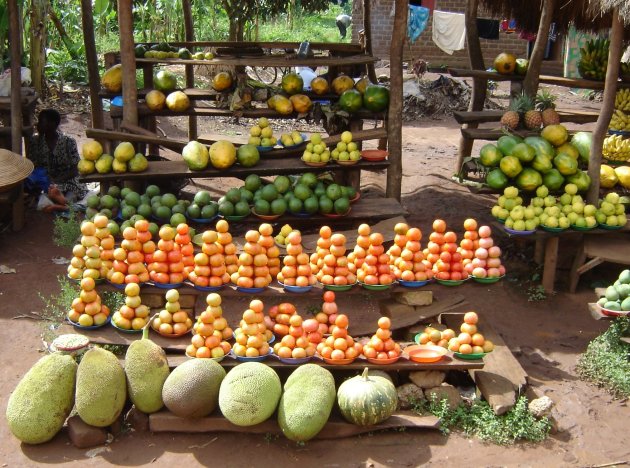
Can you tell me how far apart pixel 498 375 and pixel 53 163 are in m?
6.49

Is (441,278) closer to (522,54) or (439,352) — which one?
(439,352)

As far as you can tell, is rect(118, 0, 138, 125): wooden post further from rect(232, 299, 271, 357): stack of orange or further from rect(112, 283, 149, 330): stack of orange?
rect(232, 299, 271, 357): stack of orange

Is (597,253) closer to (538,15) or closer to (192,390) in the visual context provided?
(538,15)

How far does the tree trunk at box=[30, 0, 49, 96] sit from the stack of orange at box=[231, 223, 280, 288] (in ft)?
26.1

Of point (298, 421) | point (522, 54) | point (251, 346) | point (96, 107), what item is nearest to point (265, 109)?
point (96, 107)

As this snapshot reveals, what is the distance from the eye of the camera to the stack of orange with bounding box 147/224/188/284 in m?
5.23

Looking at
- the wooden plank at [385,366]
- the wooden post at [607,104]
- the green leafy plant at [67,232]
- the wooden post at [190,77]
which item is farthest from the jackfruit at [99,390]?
the wooden post at [190,77]

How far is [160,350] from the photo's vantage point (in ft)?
15.6

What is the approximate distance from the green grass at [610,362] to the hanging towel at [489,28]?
13.9m

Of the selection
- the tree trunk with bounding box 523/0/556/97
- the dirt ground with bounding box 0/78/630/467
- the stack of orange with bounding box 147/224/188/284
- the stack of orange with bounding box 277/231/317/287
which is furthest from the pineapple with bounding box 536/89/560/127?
the stack of orange with bounding box 147/224/188/284

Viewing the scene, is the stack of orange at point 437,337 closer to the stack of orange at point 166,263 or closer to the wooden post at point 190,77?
the stack of orange at point 166,263

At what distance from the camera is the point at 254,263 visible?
521 centimetres

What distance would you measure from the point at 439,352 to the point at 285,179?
9.91 ft

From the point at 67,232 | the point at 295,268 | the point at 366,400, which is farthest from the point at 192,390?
the point at 67,232
